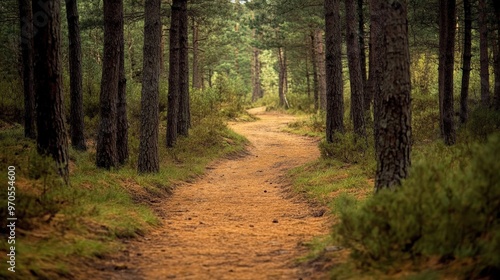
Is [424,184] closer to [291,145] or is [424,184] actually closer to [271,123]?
[291,145]

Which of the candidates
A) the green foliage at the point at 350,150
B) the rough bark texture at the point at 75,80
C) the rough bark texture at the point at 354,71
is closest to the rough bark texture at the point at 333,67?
the rough bark texture at the point at 354,71

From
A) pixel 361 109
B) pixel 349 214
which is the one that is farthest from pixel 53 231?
pixel 361 109

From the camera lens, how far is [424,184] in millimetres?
5035

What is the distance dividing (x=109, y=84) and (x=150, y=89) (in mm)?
1128

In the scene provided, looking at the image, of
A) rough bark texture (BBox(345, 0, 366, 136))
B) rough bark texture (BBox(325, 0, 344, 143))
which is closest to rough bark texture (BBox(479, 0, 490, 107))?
rough bark texture (BBox(345, 0, 366, 136))

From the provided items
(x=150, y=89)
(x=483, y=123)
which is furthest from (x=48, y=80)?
(x=483, y=123)

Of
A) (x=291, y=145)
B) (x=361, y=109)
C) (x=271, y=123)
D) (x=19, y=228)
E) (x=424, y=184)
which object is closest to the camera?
(x=424, y=184)

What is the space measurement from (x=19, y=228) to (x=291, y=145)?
59.3 ft

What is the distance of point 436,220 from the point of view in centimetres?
461

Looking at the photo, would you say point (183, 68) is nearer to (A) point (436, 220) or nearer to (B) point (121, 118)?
(B) point (121, 118)

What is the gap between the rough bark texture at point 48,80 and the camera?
7750mm

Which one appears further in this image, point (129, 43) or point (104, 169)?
point (129, 43)

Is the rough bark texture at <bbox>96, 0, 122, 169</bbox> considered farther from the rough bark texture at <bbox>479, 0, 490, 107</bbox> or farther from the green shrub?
the rough bark texture at <bbox>479, 0, 490, 107</bbox>

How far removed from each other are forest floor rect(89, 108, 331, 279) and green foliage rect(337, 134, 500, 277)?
822 millimetres
